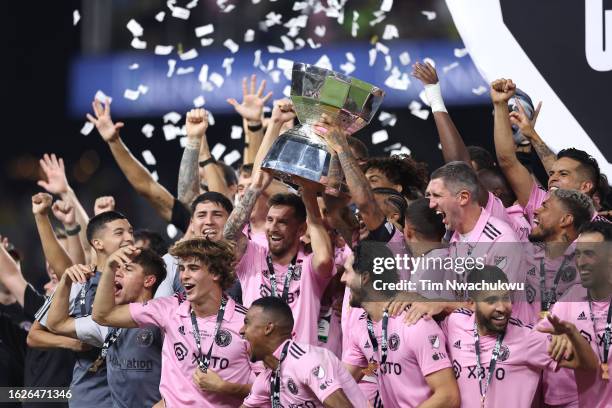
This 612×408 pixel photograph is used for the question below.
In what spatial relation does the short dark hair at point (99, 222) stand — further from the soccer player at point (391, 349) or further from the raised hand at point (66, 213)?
the soccer player at point (391, 349)

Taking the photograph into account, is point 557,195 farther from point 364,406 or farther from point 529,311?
point 364,406

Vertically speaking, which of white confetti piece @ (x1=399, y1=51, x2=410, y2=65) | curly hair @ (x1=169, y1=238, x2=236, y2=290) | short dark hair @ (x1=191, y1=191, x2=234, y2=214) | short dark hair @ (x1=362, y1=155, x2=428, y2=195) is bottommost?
curly hair @ (x1=169, y1=238, x2=236, y2=290)

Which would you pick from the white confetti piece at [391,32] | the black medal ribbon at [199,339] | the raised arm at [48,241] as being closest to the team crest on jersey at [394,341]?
Answer: the black medal ribbon at [199,339]

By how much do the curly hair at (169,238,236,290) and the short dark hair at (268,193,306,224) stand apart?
38cm

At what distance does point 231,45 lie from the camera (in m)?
8.83

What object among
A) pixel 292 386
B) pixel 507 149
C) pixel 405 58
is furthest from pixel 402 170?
pixel 405 58

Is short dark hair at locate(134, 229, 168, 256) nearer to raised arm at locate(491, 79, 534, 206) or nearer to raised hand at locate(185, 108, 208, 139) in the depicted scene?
raised hand at locate(185, 108, 208, 139)

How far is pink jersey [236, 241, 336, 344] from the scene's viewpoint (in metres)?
5.97

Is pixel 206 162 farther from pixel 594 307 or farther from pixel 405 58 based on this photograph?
pixel 594 307

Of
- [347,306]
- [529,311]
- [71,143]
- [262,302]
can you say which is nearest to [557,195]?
[529,311]

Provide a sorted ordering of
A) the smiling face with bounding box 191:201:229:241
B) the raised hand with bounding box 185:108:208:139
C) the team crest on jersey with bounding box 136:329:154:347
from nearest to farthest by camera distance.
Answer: the team crest on jersey with bounding box 136:329:154:347, the smiling face with bounding box 191:201:229:241, the raised hand with bounding box 185:108:208:139

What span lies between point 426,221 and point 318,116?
679 millimetres

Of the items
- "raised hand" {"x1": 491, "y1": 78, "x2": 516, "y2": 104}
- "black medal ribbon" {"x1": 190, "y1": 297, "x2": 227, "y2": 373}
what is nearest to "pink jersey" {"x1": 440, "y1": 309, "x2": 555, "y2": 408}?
"black medal ribbon" {"x1": 190, "y1": 297, "x2": 227, "y2": 373}

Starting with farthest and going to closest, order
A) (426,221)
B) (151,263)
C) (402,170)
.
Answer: (402,170) → (151,263) → (426,221)
